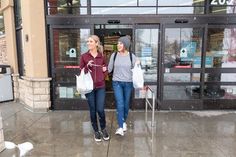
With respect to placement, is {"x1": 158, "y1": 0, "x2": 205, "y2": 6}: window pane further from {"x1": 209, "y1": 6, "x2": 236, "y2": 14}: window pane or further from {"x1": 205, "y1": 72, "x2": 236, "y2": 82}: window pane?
{"x1": 205, "y1": 72, "x2": 236, "y2": 82}: window pane

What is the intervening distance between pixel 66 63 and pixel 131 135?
2.62m

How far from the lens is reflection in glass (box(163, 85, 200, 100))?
631cm

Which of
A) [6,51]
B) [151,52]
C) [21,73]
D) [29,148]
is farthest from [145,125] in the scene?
[6,51]

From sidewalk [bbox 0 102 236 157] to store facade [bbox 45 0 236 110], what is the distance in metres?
0.43

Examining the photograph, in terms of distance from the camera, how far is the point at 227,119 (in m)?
5.68

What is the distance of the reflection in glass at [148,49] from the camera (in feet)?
20.1

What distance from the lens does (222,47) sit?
625cm

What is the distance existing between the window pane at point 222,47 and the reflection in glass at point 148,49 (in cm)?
135

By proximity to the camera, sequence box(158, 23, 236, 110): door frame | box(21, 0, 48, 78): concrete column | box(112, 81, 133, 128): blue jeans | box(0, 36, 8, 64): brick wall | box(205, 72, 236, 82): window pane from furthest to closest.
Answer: box(0, 36, 8, 64): brick wall < box(205, 72, 236, 82): window pane < box(158, 23, 236, 110): door frame < box(21, 0, 48, 78): concrete column < box(112, 81, 133, 128): blue jeans

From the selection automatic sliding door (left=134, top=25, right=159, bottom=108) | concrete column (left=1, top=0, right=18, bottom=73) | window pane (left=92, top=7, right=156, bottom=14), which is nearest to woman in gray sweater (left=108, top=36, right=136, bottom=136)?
automatic sliding door (left=134, top=25, right=159, bottom=108)

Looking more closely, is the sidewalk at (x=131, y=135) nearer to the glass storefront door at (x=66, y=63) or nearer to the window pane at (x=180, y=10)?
the glass storefront door at (x=66, y=63)

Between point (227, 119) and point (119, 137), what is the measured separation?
2671mm

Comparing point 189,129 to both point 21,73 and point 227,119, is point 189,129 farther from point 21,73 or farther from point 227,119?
point 21,73

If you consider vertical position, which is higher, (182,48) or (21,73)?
(182,48)
